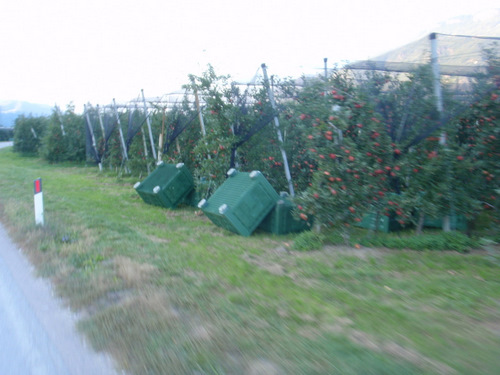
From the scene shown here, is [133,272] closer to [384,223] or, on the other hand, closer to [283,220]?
[283,220]

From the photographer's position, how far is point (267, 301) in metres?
4.87

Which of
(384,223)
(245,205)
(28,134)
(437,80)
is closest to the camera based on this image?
(437,80)

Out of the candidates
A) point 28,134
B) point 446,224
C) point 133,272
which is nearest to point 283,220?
point 446,224

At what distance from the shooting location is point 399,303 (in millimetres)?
4777

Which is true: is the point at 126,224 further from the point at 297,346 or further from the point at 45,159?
the point at 45,159

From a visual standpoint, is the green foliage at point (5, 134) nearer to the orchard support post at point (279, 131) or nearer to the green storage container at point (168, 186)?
the green storage container at point (168, 186)

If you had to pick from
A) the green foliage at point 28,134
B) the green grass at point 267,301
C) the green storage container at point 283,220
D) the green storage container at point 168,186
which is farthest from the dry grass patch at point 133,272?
the green foliage at point 28,134

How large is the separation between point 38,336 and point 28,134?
31.2m

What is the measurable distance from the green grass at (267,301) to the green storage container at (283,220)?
0.28 m

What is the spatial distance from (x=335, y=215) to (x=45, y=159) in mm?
24073

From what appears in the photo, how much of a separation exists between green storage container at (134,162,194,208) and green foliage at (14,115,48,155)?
2363cm

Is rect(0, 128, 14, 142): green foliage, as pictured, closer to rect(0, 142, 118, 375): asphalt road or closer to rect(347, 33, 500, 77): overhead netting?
rect(0, 142, 118, 375): asphalt road

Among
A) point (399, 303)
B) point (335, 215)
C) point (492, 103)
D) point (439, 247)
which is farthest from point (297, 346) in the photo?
point (492, 103)

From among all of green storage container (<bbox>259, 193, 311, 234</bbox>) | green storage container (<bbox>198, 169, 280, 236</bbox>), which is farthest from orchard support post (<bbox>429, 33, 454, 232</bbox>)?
green storage container (<bbox>198, 169, 280, 236</bbox>)
